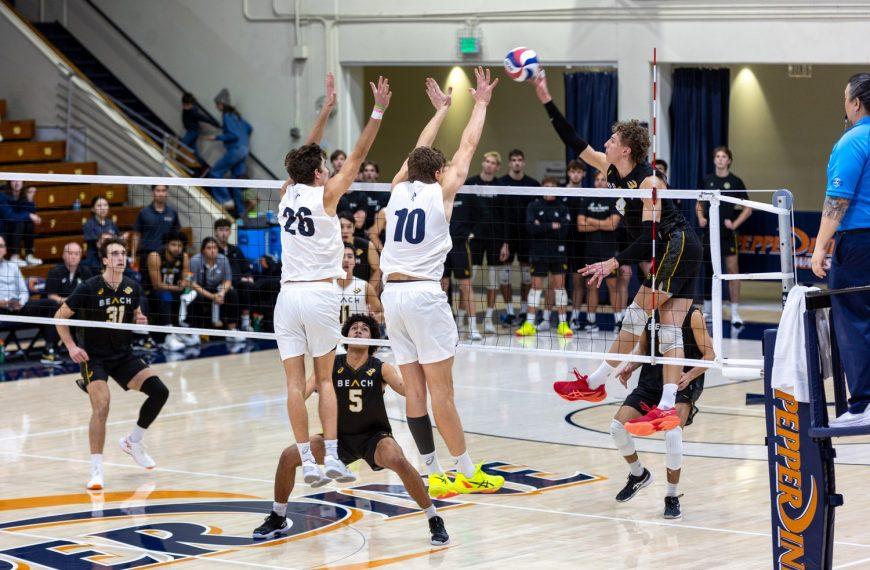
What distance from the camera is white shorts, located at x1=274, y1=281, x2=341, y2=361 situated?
9.53 m

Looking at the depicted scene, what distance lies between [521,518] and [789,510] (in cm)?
328

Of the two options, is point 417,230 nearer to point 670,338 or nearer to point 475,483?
point 475,483

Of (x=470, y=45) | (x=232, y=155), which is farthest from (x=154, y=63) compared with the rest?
(x=470, y=45)

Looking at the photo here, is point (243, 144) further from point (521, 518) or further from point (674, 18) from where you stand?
point (521, 518)

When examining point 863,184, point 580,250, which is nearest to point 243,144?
point 580,250

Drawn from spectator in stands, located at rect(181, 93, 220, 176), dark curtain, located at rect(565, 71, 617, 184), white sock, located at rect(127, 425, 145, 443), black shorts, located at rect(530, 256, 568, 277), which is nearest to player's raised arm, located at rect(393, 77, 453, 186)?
white sock, located at rect(127, 425, 145, 443)

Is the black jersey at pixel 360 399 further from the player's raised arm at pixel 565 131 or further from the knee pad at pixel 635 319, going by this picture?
the player's raised arm at pixel 565 131

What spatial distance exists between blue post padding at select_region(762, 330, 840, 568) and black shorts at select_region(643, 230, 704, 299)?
285 cm

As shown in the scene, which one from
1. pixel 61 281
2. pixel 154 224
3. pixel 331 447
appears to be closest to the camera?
pixel 331 447

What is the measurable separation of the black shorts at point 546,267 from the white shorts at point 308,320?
9.51m

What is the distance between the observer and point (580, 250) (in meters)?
19.9

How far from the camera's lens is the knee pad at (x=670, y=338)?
1000 centimetres

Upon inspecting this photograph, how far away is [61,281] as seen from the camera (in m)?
17.1

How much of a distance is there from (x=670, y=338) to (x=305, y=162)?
115 inches
